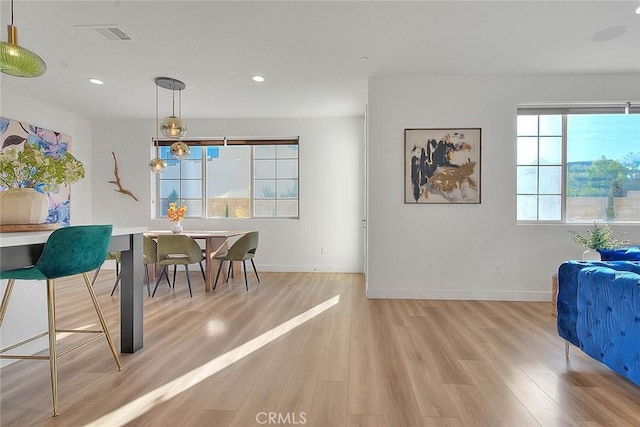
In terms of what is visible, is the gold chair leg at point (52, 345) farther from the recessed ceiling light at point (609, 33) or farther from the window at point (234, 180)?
the recessed ceiling light at point (609, 33)

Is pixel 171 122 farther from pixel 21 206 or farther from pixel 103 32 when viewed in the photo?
pixel 21 206

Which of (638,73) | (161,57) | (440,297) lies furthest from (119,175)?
(638,73)

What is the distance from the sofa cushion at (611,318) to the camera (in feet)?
5.70

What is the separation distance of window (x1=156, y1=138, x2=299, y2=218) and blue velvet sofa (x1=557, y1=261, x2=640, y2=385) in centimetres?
427

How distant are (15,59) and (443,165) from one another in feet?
13.1

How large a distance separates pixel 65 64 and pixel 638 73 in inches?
268

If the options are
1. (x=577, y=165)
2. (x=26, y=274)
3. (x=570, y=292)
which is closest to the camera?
(x=26, y=274)

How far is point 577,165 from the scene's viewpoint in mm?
4098

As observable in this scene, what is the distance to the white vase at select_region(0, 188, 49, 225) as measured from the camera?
182 cm

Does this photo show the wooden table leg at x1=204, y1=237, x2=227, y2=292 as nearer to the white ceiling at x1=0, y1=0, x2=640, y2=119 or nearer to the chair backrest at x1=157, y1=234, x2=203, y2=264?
the chair backrest at x1=157, y1=234, x2=203, y2=264

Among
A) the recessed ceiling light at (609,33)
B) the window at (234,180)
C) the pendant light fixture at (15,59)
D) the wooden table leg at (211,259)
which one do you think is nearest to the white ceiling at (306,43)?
the recessed ceiling light at (609,33)

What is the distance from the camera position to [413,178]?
13.3ft

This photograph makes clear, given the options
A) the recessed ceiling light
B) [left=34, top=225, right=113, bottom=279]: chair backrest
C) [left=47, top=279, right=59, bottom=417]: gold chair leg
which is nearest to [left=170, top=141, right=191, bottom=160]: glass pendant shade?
[left=34, top=225, right=113, bottom=279]: chair backrest

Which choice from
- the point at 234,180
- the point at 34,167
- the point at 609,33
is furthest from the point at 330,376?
the point at 234,180
